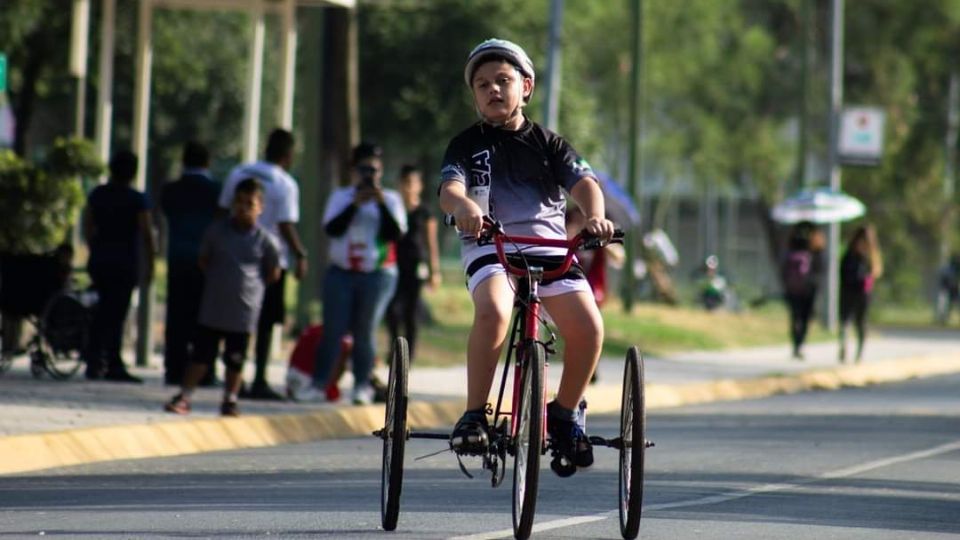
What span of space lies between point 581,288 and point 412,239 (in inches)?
397

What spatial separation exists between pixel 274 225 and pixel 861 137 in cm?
2004

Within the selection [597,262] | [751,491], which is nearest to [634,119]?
[597,262]

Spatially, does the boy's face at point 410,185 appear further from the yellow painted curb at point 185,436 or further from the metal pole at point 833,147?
the metal pole at point 833,147

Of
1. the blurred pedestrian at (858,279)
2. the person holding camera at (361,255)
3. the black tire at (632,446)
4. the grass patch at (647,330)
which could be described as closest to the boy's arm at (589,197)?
the black tire at (632,446)

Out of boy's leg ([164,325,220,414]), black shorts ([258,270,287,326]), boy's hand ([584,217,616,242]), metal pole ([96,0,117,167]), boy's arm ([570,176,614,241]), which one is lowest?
boy's leg ([164,325,220,414])

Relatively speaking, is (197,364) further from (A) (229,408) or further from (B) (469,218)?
(B) (469,218)

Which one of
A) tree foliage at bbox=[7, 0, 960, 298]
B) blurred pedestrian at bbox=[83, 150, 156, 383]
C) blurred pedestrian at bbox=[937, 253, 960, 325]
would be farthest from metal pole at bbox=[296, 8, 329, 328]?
blurred pedestrian at bbox=[937, 253, 960, 325]

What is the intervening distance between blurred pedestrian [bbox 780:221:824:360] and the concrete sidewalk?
2.06 metres

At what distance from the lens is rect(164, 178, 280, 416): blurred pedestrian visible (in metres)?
13.6

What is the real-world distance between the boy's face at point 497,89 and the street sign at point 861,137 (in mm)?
26230

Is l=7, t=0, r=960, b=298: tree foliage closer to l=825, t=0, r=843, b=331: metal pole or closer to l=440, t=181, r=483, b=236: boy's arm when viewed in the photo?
l=825, t=0, r=843, b=331: metal pole

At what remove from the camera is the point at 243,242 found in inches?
543

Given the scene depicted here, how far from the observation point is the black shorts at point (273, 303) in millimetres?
15156

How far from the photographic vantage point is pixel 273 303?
49.9 feet
